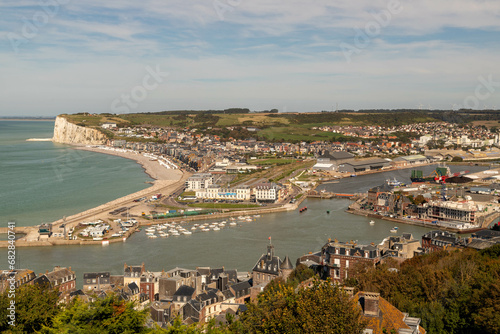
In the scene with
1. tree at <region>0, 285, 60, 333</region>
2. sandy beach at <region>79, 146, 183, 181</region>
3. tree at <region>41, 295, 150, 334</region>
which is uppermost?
tree at <region>41, 295, 150, 334</region>

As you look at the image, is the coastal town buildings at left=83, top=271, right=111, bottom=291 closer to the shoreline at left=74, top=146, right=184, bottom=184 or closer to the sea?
the sea

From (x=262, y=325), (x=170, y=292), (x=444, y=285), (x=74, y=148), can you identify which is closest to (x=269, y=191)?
(x=170, y=292)

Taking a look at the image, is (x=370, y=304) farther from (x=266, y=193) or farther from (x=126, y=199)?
(x=126, y=199)

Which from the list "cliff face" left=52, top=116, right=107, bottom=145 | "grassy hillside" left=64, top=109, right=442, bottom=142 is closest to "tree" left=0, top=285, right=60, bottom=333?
"grassy hillside" left=64, top=109, right=442, bottom=142

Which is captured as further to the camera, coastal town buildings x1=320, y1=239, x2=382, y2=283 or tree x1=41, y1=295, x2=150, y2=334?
coastal town buildings x1=320, y1=239, x2=382, y2=283

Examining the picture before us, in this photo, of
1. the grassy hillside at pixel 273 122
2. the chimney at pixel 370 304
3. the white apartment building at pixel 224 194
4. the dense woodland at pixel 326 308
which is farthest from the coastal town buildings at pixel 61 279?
the grassy hillside at pixel 273 122

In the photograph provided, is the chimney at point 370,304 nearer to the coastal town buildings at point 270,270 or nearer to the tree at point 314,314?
the tree at point 314,314

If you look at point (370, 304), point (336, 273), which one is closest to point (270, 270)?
point (336, 273)
